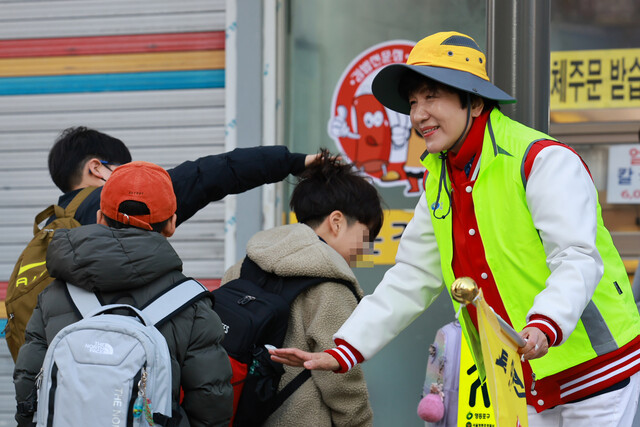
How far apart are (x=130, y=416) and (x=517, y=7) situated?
1.97 metres

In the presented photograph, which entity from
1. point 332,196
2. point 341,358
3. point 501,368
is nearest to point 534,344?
point 501,368

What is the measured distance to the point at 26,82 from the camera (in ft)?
19.6

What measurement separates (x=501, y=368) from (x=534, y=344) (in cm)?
11

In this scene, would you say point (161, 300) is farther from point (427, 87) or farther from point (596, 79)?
point (596, 79)

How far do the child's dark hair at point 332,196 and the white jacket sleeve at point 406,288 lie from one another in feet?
2.37

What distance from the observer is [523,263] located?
2.61 m

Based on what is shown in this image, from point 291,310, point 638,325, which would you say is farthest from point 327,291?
point 638,325

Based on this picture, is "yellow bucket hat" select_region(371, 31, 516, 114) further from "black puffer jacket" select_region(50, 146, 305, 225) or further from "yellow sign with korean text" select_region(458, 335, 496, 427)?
"yellow sign with korean text" select_region(458, 335, 496, 427)

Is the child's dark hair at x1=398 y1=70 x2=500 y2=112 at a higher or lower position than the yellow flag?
higher

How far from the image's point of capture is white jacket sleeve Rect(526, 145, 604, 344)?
2.34 m

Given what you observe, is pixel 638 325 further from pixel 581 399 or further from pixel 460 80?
pixel 460 80

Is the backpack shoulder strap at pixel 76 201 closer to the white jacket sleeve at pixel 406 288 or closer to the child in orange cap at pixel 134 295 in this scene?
the child in orange cap at pixel 134 295

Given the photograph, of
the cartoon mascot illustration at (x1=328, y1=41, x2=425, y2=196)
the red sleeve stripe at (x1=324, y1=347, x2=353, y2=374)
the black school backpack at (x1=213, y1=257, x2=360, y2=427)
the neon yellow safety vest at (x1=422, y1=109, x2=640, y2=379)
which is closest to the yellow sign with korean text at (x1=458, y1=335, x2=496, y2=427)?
the black school backpack at (x1=213, y1=257, x2=360, y2=427)

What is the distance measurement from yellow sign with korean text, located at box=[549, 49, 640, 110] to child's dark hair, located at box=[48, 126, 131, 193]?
9.85 ft
